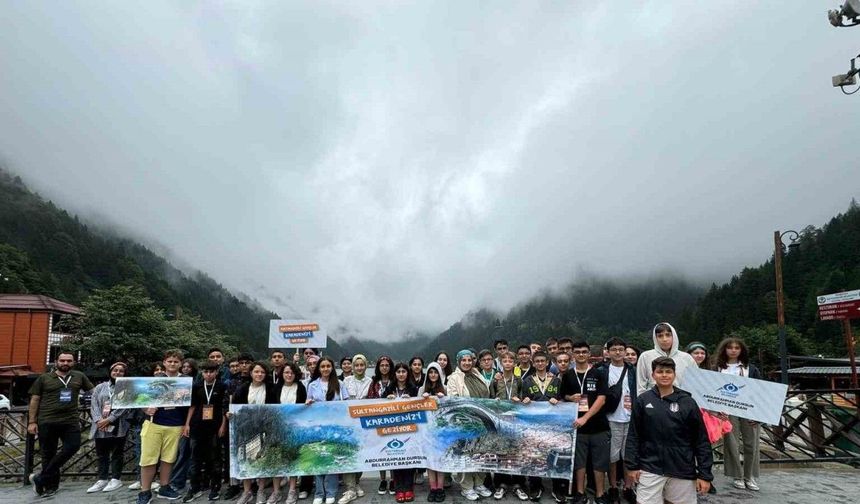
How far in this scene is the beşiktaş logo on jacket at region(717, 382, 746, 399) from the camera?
6109 millimetres

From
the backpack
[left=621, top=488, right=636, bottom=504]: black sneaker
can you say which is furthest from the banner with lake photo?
[left=621, top=488, right=636, bottom=504]: black sneaker

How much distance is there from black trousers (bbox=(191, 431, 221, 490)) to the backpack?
5972 mm

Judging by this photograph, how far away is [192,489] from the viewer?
21.5ft

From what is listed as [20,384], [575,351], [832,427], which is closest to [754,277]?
[832,427]

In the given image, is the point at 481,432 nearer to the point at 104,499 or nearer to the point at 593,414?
the point at 593,414

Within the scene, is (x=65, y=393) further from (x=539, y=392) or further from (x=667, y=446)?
(x=667, y=446)

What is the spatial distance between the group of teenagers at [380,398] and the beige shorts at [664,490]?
1296 mm

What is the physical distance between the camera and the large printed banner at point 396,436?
243 inches

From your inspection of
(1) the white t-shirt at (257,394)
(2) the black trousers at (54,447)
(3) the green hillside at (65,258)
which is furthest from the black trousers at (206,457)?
(3) the green hillside at (65,258)

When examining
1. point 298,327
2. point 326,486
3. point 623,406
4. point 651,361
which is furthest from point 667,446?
point 298,327

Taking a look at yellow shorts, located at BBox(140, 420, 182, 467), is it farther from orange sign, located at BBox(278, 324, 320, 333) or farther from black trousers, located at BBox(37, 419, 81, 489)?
orange sign, located at BBox(278, 324, 320, 333)

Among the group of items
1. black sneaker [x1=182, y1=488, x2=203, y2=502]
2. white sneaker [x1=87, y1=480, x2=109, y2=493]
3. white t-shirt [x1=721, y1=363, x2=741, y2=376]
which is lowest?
white sneaker [x1=87, y1=480, x2=109, y2=493]

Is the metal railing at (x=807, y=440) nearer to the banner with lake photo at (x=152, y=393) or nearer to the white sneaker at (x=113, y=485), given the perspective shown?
the white sneaker at (x=113, y=485)

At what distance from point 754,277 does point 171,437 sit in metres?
101
